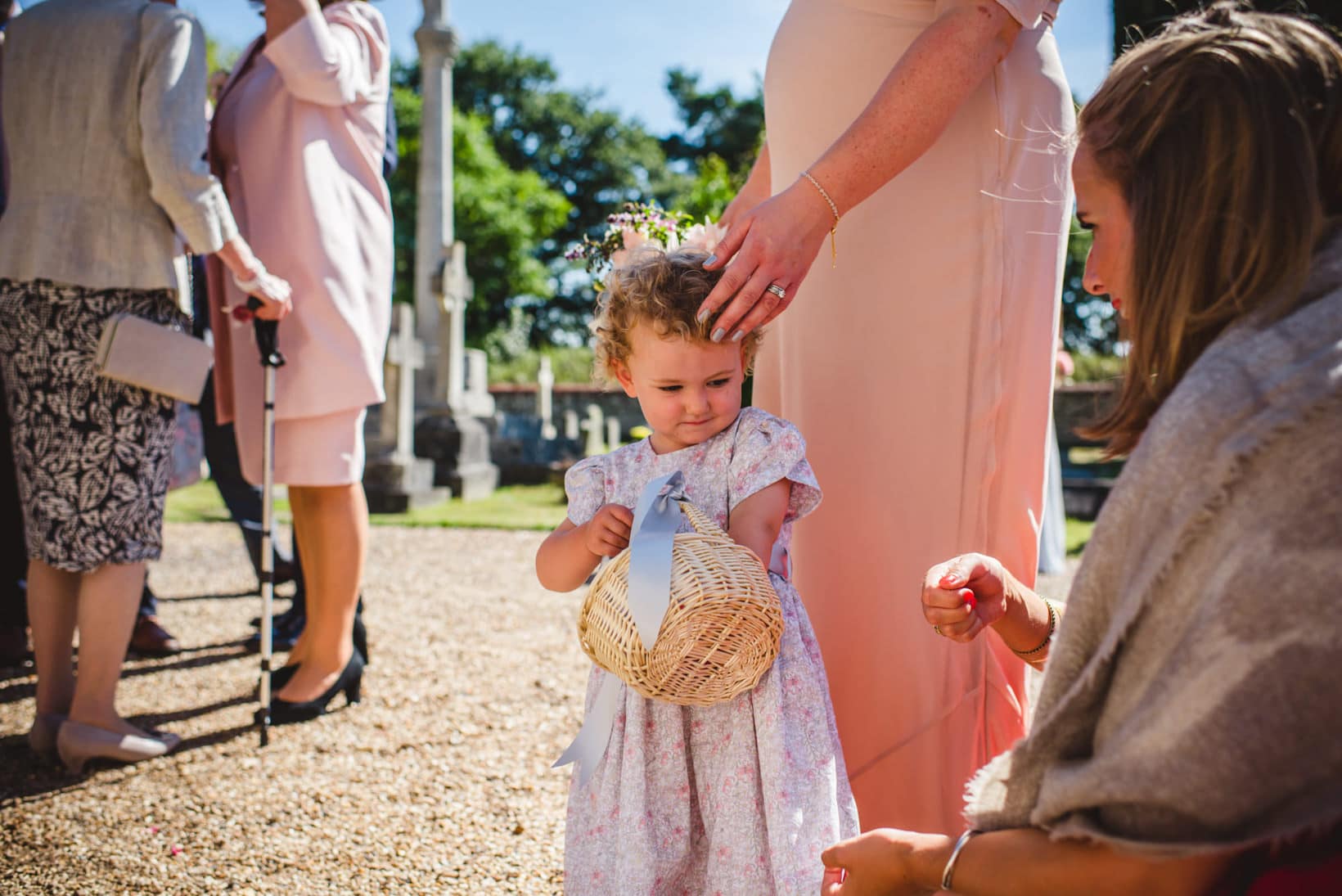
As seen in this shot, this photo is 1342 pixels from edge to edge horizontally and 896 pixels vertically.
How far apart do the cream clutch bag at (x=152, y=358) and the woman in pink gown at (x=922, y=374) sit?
6.88ft

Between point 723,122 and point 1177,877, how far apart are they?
147 feet

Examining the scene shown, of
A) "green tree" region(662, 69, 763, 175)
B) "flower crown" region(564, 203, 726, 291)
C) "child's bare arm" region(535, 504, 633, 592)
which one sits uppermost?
"green tree" region(662, 69, 763, 175)

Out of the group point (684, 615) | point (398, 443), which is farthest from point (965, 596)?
point (398, 443)

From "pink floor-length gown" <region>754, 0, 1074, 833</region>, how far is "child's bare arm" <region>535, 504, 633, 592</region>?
0.58 m

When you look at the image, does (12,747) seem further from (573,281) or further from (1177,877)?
(573,281)

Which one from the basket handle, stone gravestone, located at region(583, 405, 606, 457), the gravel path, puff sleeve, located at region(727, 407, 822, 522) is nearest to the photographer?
the basket handle

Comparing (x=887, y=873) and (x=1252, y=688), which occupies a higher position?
(x=1252, y=688)

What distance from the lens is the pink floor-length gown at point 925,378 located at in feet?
6.98

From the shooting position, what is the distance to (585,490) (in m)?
2.20

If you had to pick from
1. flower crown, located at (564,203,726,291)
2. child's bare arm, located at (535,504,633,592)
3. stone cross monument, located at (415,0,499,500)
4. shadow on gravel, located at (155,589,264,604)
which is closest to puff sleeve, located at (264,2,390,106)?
flower crown, located at (564,203,726,291)

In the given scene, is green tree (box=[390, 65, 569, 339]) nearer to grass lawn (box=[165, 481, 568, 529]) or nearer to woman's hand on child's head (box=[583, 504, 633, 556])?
grass lawn (box=[165, 481, 568, 529])

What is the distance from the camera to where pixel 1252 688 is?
3.07 ft

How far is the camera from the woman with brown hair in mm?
945

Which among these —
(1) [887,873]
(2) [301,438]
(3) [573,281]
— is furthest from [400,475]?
(3) [573,281]
